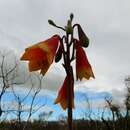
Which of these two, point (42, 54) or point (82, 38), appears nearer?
point (82, 38)

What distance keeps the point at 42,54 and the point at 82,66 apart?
0.26 metres

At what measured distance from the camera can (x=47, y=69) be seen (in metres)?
2.50

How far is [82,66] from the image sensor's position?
2.63m

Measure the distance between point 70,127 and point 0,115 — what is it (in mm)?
17052

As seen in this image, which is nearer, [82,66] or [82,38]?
[82,38]

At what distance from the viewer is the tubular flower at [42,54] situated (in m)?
2.52

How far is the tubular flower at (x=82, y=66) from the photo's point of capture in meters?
2.53

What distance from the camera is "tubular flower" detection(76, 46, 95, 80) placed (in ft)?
8.29

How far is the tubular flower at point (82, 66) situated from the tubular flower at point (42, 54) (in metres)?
0.15

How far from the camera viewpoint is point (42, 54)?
2623mm

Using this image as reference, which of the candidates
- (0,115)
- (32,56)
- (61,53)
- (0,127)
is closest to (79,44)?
(61,53)

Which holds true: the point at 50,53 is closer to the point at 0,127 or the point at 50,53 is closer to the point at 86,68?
the point at 86,68

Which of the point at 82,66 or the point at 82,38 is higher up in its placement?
the point at 82,38

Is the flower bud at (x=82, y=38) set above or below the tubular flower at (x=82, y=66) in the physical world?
above
